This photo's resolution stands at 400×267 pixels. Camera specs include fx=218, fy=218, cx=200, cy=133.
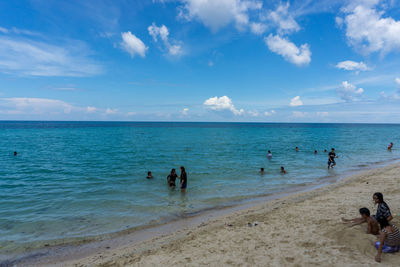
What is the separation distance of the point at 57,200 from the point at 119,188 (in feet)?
12.5

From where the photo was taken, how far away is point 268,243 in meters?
7.59

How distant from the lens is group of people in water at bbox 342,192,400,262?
6.23 m

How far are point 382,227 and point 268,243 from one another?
362 centimetres

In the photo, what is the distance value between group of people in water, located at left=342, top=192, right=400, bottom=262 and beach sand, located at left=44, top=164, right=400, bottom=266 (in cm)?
20

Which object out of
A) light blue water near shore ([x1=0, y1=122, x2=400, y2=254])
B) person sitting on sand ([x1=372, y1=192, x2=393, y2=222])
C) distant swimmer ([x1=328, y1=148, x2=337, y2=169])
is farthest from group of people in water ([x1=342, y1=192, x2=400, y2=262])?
distant swimmer ([x1=328, y1=148, x2=337, y2=169])

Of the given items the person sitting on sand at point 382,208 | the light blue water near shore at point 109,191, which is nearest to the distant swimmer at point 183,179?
the light blue water near shore at point 109,191

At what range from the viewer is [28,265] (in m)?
7.46

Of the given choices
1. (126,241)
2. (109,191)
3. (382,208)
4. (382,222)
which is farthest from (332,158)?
(126,241)

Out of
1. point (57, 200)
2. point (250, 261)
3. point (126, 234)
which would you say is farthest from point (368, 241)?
point (57, 200)

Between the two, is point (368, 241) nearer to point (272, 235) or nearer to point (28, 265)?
point (272, 235)

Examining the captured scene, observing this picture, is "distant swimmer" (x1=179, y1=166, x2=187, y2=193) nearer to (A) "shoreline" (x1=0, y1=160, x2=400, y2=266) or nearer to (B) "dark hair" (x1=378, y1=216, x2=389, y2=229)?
(A) "shoreline" (x1=0, y1=160, x2=400, y2=266)

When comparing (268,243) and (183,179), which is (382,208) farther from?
(183,179)

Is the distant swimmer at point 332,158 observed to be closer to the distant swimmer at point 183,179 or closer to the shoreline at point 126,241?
the shoreline at point 126,241

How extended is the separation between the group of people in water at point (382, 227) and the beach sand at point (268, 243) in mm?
203
